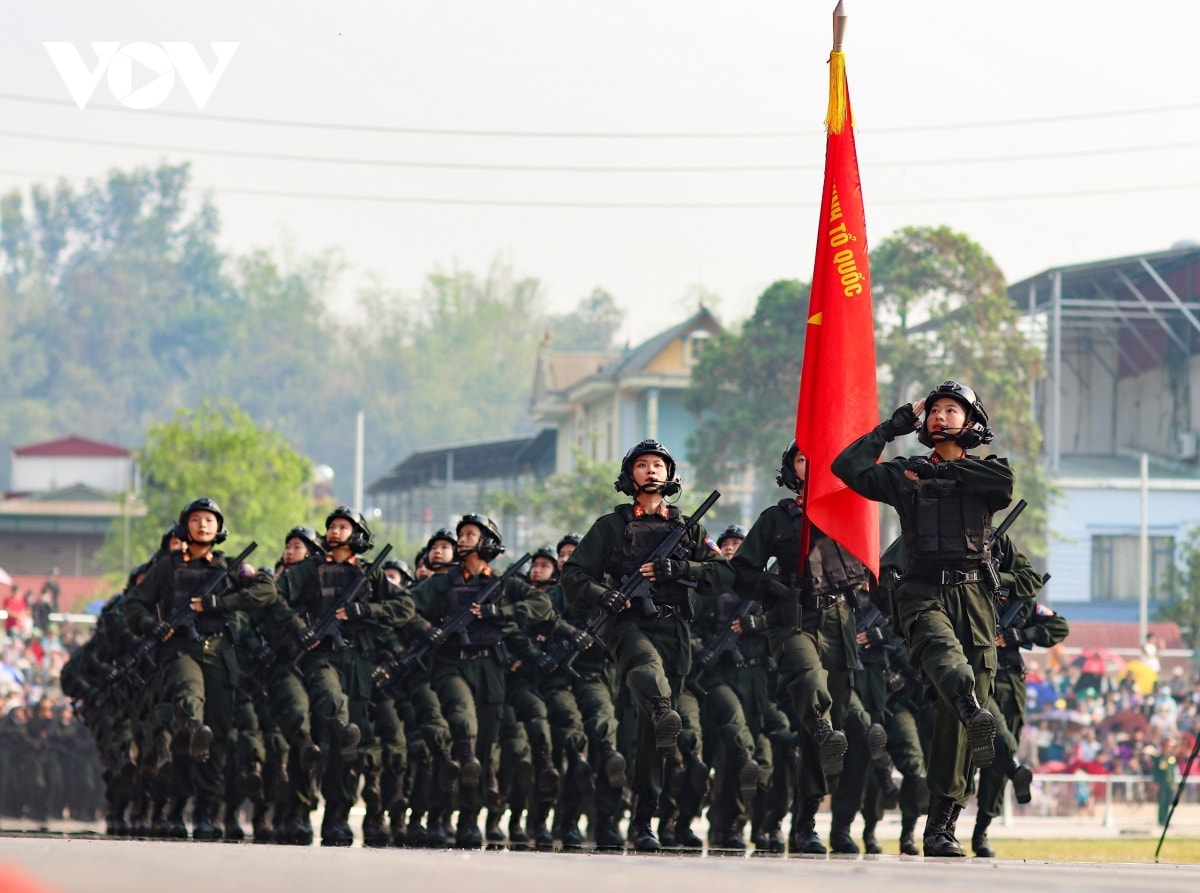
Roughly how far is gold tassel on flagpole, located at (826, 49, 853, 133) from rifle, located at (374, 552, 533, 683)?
360 centimetres

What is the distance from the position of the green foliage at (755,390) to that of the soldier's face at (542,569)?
36.2 meters

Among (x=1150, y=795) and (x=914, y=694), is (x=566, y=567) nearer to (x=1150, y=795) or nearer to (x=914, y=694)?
(x=914, y=694)

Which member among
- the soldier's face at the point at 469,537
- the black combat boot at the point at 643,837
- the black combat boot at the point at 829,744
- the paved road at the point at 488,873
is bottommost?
the black combat boot at the point at 643,837

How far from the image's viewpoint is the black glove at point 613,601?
13.2m

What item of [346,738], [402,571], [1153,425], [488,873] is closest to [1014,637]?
[346,738]

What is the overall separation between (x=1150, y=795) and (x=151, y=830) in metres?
14.7

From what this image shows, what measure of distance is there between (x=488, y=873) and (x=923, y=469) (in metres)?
4.00

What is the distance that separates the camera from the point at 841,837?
15375 millimetres

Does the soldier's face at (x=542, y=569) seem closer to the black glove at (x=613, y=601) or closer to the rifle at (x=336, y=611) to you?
the rifle at (x=336, y=611)

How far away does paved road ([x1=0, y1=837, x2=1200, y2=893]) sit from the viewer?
7766mm

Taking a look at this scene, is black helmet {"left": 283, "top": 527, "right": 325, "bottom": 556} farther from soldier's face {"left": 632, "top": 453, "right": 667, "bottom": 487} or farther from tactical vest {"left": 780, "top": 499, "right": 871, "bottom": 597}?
tactical vest {"left": 780, "top": 499, "right": 871, "bottom": 597}

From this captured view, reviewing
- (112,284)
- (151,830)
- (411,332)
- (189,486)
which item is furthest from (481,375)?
(151,830)

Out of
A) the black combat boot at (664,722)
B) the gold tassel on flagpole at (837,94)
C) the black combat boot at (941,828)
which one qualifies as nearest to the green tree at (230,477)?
the gold tassel on flagpole at (837,94)

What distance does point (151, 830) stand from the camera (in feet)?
58.4
